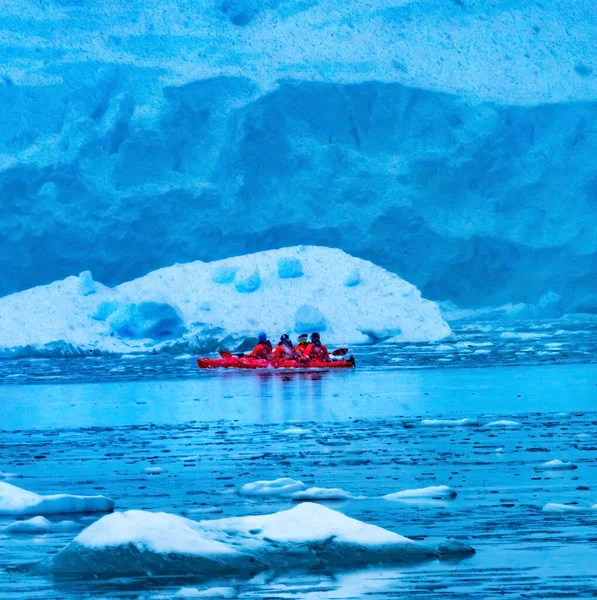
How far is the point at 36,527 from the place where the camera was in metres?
5.17

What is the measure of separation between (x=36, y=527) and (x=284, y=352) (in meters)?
13.3

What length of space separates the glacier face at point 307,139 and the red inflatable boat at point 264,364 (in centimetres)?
987

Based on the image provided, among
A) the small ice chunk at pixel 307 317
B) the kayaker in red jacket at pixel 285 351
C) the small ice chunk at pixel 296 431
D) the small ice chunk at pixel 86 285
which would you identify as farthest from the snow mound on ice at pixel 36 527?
the small ice chunk at pixel 86 285

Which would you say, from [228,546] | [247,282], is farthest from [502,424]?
[247,282]

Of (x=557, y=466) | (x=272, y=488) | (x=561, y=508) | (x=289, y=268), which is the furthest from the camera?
(x=289, y=268)

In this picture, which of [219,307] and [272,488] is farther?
[219,307]

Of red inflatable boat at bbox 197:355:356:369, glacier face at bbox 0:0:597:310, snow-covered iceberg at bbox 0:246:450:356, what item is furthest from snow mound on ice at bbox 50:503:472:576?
glacier face at bbox 0:0:597:310

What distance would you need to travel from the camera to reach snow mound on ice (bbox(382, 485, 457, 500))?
5828 mm

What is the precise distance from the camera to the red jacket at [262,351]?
60.8 feet

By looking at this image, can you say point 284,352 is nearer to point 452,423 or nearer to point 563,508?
point 452,423

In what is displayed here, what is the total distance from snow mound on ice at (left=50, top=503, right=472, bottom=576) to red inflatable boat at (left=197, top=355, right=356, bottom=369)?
1335 cm

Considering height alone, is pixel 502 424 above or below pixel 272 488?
above

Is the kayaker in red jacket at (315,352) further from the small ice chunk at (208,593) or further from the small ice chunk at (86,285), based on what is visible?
the small ice chunk at (208,593)

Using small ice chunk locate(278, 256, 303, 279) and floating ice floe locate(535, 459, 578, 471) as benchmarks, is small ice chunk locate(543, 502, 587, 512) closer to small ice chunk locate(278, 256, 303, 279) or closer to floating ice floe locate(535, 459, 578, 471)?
floating ice floe locate(535, 459, 578, 471)
